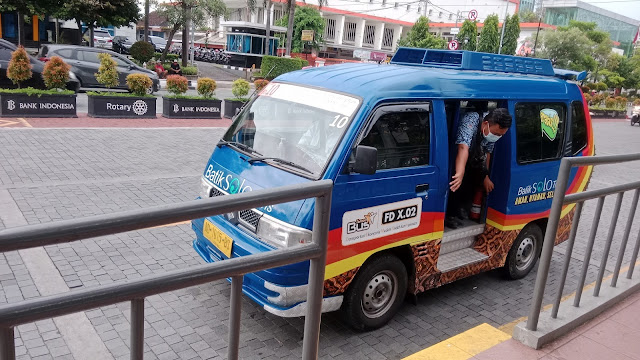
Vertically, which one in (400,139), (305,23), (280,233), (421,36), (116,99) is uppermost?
(305,23)

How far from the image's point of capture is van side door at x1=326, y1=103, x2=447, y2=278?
4.04 metres

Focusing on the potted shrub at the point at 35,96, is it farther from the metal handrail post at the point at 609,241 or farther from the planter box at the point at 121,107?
the metal handrail post at the point at 609,241

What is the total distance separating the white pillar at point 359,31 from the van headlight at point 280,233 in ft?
216

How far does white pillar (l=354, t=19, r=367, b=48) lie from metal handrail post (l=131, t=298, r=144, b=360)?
68.1 meters

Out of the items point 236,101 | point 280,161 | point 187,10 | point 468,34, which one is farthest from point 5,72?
point 468,34

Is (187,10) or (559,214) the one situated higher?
(187,10)

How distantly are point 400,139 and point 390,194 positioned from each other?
521 mm

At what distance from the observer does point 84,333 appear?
158 inches

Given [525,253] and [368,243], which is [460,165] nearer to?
[368,243]

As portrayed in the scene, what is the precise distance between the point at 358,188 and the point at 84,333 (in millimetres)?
2475

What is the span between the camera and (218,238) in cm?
432

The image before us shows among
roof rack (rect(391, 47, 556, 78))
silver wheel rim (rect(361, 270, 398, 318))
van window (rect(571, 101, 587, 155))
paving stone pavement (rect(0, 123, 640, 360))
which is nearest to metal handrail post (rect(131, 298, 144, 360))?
paving stone pavement (rect(0, 123, 640, 360))

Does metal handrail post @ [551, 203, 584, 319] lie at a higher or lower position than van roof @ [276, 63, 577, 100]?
lower

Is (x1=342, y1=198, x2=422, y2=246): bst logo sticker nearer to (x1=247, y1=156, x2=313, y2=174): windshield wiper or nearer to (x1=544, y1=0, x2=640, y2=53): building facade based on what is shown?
(x1=247, y1=156, x2=313, y2=174): windshield wiper
